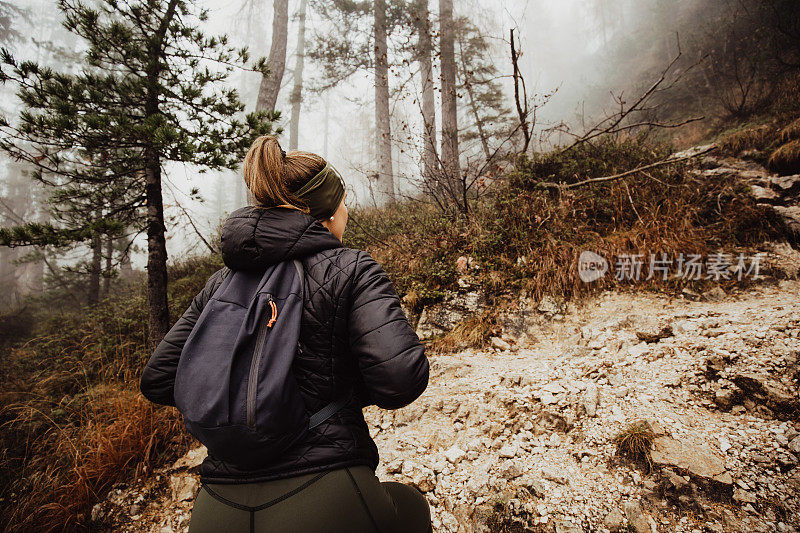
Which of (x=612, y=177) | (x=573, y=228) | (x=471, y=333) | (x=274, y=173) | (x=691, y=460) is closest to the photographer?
(x=274, y=173)

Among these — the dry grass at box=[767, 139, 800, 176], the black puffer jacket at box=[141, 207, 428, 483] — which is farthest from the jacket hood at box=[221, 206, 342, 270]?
the dry grass at box=[767, 139, 800, 176]

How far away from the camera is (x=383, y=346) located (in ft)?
3.27

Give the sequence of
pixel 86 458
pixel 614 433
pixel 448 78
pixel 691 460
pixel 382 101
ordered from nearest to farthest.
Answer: pixel 691 460 → pixel 614 433 → pixel 86 458 → pixel 448 78 → pixel 382 101

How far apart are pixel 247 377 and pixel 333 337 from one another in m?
0.28

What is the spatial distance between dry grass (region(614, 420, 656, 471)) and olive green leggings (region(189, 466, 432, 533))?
2.02 m

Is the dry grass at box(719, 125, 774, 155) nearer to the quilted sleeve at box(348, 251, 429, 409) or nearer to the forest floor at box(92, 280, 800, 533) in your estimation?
the forest floor at box(92, 280, 800, 533)

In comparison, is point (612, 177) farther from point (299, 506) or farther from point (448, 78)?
point (448, 78)

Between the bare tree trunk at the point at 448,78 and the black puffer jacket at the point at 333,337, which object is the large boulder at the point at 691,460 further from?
the bare tree trunk at the point at 448,78

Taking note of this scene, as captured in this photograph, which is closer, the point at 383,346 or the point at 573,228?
the point at 383,346

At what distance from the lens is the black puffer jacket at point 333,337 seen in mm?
977

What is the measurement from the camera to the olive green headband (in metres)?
1.23

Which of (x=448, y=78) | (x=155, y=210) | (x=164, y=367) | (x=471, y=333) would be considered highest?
(x=448, y=78)

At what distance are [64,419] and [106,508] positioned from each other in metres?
1.59

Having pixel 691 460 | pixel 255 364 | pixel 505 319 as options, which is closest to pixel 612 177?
pixel 505 319
